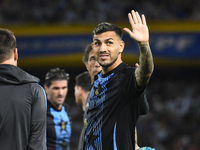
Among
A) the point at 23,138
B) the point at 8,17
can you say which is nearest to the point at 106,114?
the point at 23,138

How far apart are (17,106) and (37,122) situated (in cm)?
21

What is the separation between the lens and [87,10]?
1166cm

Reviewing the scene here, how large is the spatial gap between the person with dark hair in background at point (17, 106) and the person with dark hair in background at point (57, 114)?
1.94m

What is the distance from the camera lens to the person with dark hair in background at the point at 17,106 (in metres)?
2.58

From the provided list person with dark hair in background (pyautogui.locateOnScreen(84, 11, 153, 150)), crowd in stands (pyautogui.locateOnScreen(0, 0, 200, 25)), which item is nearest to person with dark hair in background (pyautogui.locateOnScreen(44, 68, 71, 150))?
person with dark hair in background (pyautogui.locateOnScreen(84, 11, 153, 150))

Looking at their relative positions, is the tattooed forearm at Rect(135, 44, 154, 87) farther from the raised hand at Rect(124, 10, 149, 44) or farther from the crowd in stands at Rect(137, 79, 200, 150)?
the crowd in stands at Rect(137, 79, 200, 150)

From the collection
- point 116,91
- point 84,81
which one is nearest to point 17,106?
point 116,91

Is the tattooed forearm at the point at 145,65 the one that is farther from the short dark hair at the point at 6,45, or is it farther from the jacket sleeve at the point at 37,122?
the short dark hair at the point at 6,45

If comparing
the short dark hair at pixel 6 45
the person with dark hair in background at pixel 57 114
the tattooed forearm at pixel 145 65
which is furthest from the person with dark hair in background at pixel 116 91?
the person with dark hair in background at pixel 57 114

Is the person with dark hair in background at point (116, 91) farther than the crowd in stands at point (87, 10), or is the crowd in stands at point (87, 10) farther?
the crowd in stands at point (87, 10)

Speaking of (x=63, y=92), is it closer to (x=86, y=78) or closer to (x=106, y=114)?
(x=86, y=78)

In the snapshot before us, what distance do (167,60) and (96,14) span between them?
299cm

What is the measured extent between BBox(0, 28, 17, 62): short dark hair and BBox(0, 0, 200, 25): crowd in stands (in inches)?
330

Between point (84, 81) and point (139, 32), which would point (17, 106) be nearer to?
point (139, 32)
